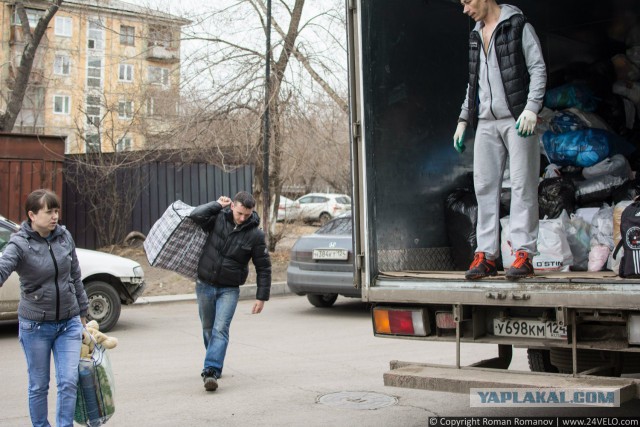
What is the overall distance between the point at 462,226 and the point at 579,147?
1500 millimetres

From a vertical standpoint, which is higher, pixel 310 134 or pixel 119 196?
pixel 310 134

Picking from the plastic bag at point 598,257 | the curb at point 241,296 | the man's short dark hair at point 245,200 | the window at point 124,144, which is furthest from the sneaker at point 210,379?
the window at point 124,144

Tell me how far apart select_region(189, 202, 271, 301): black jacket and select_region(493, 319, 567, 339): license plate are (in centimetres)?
280

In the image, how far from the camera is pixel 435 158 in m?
6.18

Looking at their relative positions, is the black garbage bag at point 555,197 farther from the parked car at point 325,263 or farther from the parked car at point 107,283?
the parked car at point 107,283

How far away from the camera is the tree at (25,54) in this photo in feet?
51.7

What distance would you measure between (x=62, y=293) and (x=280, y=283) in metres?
9.96

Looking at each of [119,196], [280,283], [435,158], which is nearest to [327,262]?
[280,283]


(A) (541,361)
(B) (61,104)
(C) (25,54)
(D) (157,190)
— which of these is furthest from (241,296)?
(B) (61,104)

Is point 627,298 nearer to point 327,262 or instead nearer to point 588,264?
point 588,264

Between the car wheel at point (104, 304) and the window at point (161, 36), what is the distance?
7828mm

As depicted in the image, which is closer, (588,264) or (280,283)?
(588,264)

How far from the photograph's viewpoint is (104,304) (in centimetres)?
1001

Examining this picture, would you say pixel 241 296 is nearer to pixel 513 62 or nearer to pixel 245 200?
pixel 245 200
